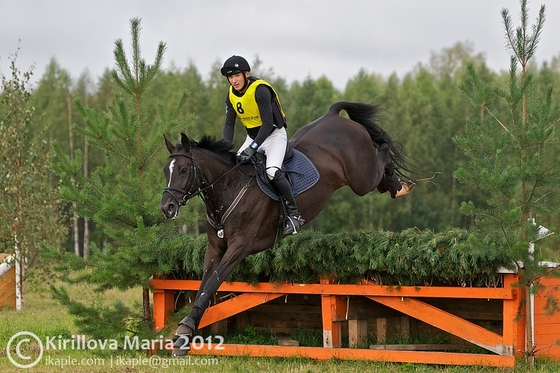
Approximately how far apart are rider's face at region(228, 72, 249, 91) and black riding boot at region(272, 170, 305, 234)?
90cm

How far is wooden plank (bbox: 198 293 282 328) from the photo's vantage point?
8.14m

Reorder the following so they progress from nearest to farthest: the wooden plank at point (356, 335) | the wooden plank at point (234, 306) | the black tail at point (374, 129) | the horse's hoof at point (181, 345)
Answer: the horse's hoof at point (181, 345) < the wooden plank at point (356, 335) < the wooden plank at point (234, 306) < the black tail at point (374, 129)

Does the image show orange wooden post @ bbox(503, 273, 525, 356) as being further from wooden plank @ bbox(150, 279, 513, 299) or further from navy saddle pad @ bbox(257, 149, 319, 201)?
navy saddle pad @ bbox(257, 149, 319, 201)

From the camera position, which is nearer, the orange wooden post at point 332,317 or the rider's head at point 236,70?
the rider's head at point 236,70

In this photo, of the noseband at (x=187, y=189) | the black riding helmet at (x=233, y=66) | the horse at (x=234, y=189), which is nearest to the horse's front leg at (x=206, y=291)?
the horse at (x=234, y=189)

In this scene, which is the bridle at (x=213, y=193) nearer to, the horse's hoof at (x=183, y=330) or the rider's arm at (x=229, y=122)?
the rider's arm at (x=229, y=122)

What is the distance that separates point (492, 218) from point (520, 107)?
1.30 meters

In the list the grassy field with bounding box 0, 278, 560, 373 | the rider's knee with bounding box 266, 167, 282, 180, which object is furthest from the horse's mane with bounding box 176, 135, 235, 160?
the grassy field with bounding box 0, 278, 560, 373

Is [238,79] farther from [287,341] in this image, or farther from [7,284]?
[7,284]

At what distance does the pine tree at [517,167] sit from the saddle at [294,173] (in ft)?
4.97

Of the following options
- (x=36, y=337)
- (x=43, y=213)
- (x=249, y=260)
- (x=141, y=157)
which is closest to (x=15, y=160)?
(x=43, y=213)

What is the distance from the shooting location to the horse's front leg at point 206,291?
629cm

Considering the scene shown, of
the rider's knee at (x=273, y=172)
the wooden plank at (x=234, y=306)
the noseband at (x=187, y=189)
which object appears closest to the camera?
the noseband at (x=187, y=189)

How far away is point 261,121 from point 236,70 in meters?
0.60
